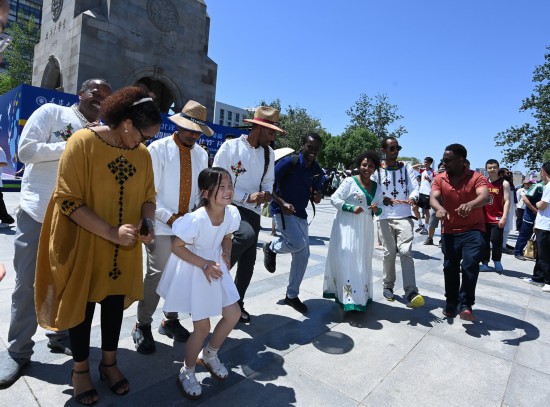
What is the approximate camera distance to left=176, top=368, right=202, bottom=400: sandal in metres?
2.37

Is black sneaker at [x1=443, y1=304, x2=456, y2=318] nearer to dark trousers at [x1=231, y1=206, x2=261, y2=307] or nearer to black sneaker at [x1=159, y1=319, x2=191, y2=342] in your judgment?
→ dark trousers at [x1=231, y1=206, x2=261, y2=307]

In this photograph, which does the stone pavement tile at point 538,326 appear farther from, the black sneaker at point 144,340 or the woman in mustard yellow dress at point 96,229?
the woman in mustard yellow dress at point 96,229

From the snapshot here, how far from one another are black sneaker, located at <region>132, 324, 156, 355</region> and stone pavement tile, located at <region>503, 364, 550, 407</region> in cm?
271

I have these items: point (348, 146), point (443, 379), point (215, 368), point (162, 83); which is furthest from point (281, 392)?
point (348, 146)

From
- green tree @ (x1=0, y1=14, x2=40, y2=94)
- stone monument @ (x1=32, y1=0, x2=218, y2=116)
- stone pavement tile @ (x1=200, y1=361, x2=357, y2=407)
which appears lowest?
stone pavement tile @ (x1=200, y1=361, x2=357, y2=407)

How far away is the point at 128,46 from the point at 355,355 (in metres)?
13.6

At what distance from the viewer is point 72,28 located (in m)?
12.5

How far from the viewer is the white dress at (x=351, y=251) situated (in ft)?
13.3

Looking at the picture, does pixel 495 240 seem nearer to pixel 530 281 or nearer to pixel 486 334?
pixel 530 281

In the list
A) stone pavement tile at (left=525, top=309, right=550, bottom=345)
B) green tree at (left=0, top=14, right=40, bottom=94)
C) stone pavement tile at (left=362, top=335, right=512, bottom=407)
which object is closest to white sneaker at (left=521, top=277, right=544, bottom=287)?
stone pavement tile at (left=525, top=309, right=550, bottom=345)

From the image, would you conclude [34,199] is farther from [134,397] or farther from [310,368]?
[310,368]

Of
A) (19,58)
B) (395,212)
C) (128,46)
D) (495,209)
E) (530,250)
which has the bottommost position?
(530,250)

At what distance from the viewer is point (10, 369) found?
2412 millimetres

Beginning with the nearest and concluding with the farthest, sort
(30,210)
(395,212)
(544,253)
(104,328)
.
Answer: (104,328) → (30,210) → (395,212) → (544,253)
